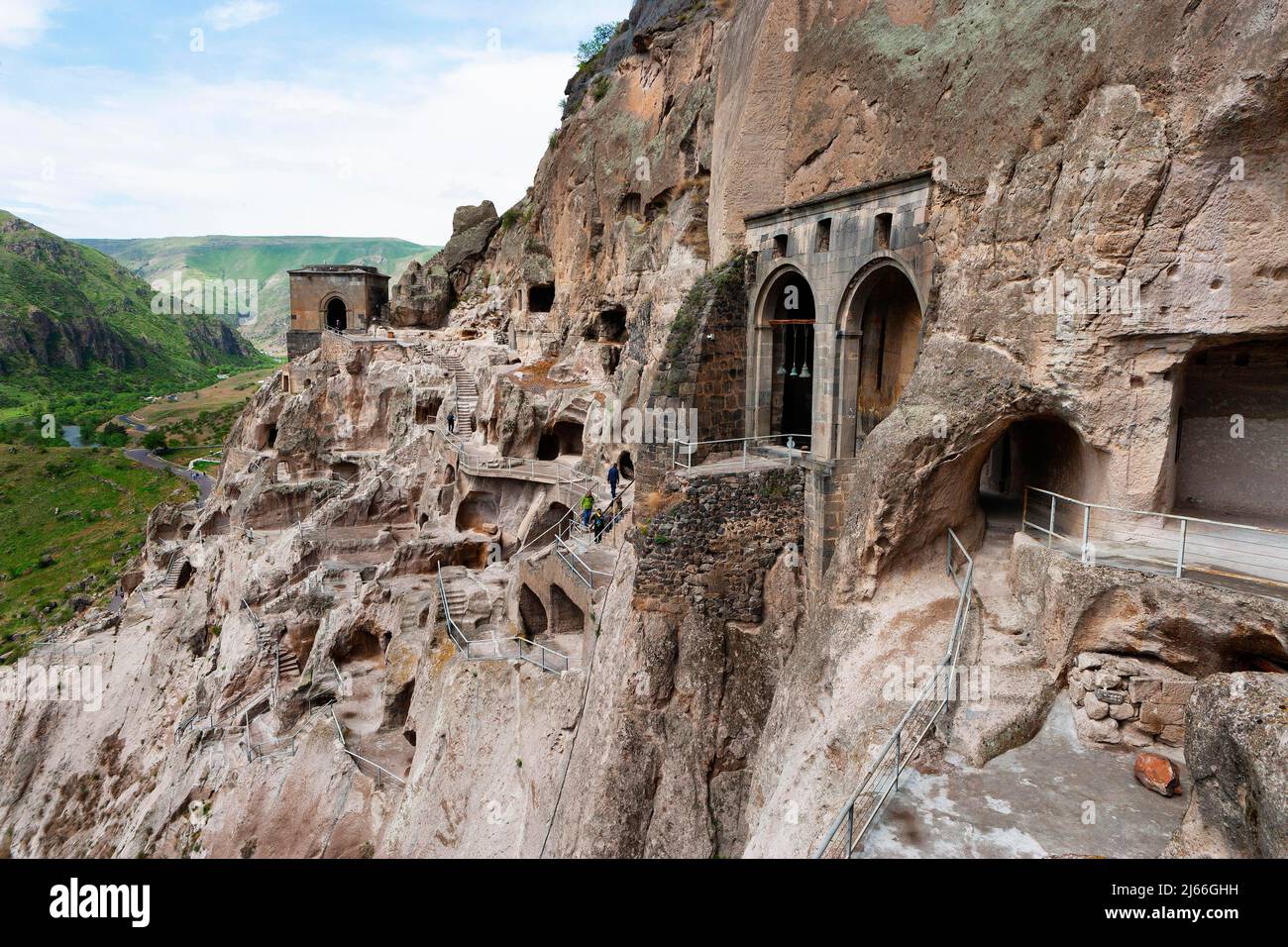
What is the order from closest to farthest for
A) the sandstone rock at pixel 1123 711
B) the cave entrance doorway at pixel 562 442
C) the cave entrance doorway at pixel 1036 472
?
the sandstone rock at pixel 1123 711
the cave entrance doorway at pixel 1036 472
the cave entrance doorway at pixel 562 442

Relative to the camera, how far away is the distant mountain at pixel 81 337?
86.6m

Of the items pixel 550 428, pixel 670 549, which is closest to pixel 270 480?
pixel 550 428

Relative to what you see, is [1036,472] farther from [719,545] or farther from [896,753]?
[896,753]

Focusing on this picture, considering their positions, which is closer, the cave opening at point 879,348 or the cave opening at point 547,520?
the cave opening at point 879,348

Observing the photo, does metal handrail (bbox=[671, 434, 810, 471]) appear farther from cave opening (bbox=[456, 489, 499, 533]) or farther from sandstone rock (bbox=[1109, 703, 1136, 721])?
cave opening (bbox=[456, 489, 499, 533])

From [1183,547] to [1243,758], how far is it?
9.23 feet

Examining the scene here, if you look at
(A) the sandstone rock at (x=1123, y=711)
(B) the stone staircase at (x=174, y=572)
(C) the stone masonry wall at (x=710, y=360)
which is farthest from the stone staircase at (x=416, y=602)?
(B) the stone staircase at (x=174, y=572)

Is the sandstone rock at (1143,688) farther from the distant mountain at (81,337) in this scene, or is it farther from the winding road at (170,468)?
the distant mountain at (81,337)

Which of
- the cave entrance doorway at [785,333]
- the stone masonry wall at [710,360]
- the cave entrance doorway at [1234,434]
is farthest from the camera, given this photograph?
the cave entrance doorway at [785,333]

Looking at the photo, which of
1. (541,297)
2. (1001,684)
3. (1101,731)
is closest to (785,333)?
(1001,684)

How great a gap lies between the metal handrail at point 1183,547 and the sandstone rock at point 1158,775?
1666 millimetres

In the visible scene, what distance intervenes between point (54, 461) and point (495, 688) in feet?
227

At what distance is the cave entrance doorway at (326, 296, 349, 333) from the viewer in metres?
49.7

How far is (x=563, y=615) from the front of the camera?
15.9 m
